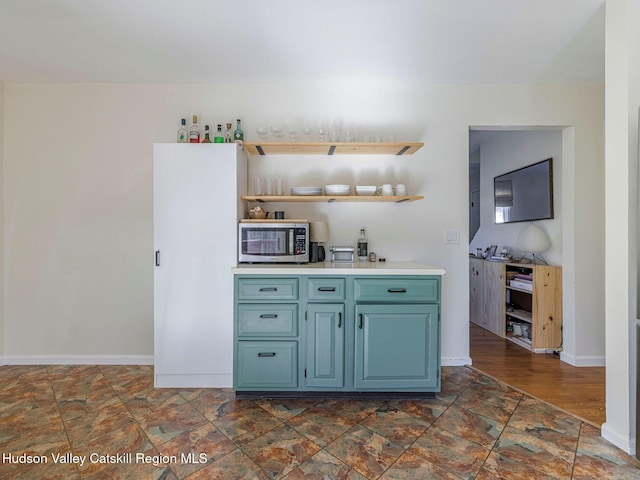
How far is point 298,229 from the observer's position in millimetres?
2416

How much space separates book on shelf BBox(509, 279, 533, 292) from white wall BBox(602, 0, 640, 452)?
1.47 metres

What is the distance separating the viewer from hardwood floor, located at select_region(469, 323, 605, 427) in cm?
211

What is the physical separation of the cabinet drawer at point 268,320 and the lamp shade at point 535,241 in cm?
257

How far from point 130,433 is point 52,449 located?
14.0 inches

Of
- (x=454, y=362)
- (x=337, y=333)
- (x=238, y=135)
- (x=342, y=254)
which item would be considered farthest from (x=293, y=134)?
(x=454, y=362)

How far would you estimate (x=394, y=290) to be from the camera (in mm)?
2139

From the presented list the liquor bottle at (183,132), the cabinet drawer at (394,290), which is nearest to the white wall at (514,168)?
the cabinet drawer at (394,290)

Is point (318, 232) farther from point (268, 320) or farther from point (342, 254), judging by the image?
point (268, 320)

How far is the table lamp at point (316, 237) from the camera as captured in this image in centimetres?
256

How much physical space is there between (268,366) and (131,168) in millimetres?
2070

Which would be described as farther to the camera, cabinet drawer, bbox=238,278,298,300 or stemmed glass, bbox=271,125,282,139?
stemmed glass, bbox=271,125,282,139

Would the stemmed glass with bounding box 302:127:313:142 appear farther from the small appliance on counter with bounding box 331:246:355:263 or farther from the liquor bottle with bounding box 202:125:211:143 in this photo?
the small appliance on counter with bounding box 331:246:355:263

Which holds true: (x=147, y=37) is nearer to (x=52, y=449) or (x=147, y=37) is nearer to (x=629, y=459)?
(x=52, y=449)

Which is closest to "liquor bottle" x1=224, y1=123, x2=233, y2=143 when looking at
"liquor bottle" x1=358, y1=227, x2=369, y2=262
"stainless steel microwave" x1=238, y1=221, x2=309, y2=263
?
"stainless steel microwave" x1=238, y1=221, x2=309, y2=263
